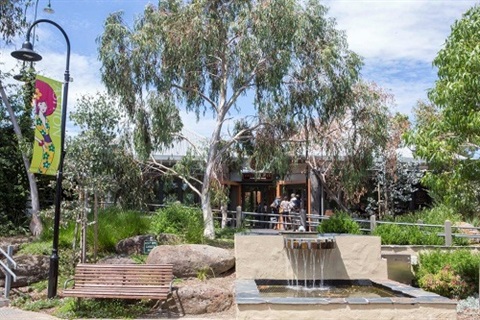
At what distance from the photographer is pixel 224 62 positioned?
15430mm

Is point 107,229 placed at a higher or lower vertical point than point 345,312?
higher

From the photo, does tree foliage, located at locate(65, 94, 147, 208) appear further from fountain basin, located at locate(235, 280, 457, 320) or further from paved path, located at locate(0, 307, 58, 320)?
fountain basin, located at locate(235, 280, 457, 320)

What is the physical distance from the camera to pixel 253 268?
10070mm

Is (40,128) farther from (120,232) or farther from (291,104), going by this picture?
(291,104)

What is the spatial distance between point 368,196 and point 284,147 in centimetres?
973

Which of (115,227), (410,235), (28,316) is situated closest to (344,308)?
(28,316)

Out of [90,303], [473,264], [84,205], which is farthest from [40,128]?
[473,264]

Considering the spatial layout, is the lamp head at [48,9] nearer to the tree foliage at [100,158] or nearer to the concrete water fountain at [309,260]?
the tree foliage at [100,158]

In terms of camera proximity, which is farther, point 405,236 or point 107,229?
point 405,236

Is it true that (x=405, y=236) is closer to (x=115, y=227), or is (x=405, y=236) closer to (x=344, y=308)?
(x=344, y=308)

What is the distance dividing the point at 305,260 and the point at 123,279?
3.66 m

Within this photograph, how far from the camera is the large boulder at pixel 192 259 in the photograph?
34.9 feet

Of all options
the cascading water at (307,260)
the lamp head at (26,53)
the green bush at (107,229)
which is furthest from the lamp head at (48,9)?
the cascading water at (307,260)

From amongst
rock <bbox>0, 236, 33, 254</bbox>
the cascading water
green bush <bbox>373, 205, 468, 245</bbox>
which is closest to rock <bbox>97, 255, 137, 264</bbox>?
rock <bbox>0, 236, 33, 254</bbox>
